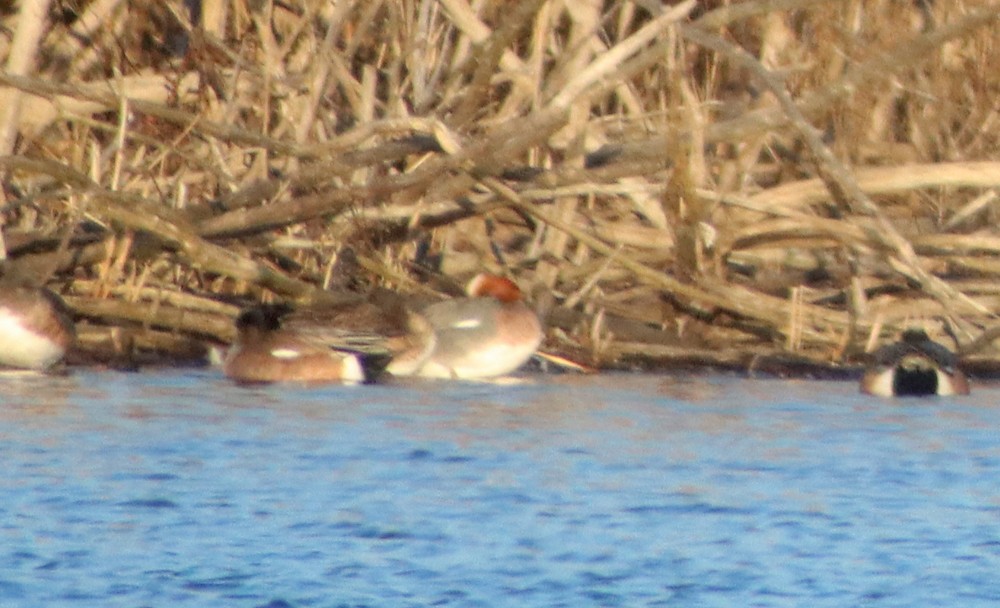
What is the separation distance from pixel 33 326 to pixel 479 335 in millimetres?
1918

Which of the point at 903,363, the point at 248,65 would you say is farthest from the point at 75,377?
the point at 903,363

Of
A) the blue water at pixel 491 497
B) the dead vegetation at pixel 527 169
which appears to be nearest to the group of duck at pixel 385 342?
the blue water at pixel 491 497

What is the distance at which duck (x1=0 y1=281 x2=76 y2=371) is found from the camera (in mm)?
9250

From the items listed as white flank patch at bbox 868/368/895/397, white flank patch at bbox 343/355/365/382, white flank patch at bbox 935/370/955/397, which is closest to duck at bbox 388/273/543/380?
white flank patch at bbox 343/355/365/382

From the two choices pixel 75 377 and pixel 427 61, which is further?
pixel 427 61

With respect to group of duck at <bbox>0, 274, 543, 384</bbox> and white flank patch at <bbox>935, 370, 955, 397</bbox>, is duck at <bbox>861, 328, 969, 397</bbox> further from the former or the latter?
group of duck at <bbox>0, 274, 543, 384</bbox>

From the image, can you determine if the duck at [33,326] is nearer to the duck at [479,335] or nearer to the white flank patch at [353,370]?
the white flank patch at [353,370]

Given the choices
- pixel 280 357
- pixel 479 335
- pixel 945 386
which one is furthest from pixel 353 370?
pixel 945 386

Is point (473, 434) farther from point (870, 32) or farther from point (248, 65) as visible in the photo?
point (870, 32)

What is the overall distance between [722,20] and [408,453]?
3442 millimetres

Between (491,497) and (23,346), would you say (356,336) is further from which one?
(491,497)

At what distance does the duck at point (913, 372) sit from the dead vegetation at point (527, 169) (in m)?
0.41

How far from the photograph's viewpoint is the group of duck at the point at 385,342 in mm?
9070

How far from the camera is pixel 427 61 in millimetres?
10984
